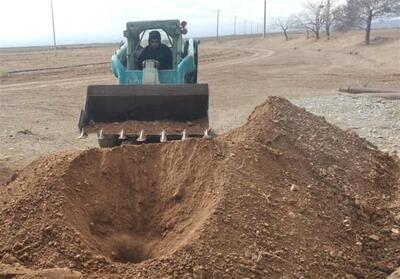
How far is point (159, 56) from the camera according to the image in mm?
10344

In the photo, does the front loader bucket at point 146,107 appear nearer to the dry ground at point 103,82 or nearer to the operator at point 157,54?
the dry ground at point 103,82

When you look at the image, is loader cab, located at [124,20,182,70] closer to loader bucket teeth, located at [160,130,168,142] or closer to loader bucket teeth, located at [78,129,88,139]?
loader bucket teeth, located at [78,129,88,139]

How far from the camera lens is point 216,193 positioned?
5000 millimetres

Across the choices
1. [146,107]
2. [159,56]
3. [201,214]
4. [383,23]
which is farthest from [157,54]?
[383,23]

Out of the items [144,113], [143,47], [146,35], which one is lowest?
[144,113]

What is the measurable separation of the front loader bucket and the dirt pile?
218cm

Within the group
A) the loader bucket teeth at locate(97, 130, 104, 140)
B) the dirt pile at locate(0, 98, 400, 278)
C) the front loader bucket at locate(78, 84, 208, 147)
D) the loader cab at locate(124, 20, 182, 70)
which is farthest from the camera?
the loader cab at locate(124, 20, 182, 70)

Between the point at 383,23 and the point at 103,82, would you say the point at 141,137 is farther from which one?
the point at 383,23

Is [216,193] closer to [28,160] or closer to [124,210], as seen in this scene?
[124,210]

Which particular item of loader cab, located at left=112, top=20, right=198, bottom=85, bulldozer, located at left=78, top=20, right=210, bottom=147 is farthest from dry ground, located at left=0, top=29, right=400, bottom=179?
bulldozer, located at left=78, top=20, right=210, bottom=147

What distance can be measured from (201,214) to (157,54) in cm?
592

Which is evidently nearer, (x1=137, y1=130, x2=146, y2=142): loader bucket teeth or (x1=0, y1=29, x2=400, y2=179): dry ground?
(x1=137, y1=130, x2=146, y2=142): loader bucket teeth

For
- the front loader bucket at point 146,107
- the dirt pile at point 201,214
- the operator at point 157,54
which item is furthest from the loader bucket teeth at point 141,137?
the operator at point 157,54

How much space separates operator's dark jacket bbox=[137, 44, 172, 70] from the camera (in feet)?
33.9
